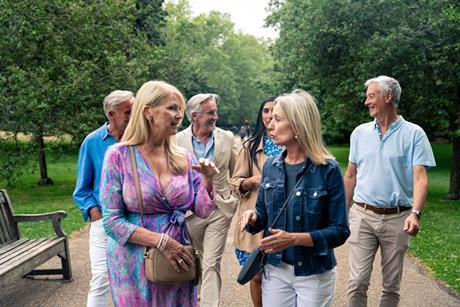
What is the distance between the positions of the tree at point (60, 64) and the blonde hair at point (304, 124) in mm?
10677

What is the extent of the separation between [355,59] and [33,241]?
9765 mm

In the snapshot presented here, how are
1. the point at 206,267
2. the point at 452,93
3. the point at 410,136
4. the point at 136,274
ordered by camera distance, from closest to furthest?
the point at 136,274 → the point at 410,136 → the point at 206,267 → the point at 452,93

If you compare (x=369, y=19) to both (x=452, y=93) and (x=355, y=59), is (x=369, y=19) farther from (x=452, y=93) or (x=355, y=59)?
(x=452, y=93)

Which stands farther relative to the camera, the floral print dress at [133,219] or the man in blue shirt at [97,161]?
the man in blue shirt at [97,161]

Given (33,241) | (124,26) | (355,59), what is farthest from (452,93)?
(33,241)

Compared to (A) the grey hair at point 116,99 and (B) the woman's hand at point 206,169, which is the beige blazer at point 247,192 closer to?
(A) the grey hair at point 116,99

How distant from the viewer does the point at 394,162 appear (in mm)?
4684

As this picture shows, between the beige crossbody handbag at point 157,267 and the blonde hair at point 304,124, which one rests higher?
the blonde hair at point 304,124

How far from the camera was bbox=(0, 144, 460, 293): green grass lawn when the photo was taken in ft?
26.4

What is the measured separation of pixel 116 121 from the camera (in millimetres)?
4750

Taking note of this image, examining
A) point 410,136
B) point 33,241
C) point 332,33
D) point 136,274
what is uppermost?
point 332,33

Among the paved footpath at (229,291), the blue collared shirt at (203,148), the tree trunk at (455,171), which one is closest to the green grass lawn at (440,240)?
the paved footpath at (229,291)

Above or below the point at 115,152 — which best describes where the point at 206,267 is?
below

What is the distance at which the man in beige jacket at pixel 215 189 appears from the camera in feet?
17.6
